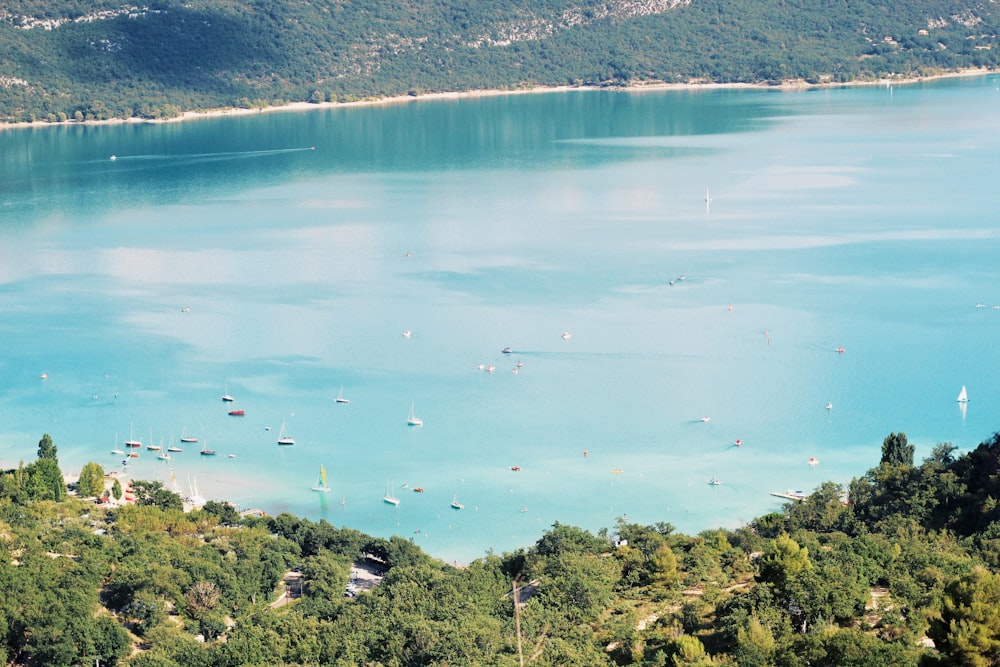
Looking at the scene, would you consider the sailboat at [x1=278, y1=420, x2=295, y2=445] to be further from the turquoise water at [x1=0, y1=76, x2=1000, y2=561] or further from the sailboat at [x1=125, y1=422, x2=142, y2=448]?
the sailboat at [x1=125, y1=422, x2=142, y2=448]

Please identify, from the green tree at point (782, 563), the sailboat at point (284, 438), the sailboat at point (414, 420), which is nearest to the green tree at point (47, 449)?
the sailboat at point (284, 438)

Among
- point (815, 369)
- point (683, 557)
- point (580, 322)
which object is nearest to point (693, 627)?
point (683, 557)

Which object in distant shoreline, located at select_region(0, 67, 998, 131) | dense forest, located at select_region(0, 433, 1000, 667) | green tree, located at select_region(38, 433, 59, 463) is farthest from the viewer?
distant shoreline, located at select_region(0, 67, 998, 131)

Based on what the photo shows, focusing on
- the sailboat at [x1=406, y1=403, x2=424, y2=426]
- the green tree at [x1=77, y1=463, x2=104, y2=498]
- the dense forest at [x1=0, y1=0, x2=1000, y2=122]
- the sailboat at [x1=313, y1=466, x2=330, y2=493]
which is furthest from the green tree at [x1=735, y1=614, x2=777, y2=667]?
the dense forest at [x1=0, y1=0, x2=1000, y2=122]

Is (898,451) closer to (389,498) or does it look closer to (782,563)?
(782,563)

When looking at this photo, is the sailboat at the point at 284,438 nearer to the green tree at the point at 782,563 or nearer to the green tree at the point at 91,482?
the green tree at the point at 91,482

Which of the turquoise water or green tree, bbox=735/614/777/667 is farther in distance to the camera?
the turquoise water

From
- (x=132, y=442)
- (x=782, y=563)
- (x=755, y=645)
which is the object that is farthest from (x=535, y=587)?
(x=132, y=442)
